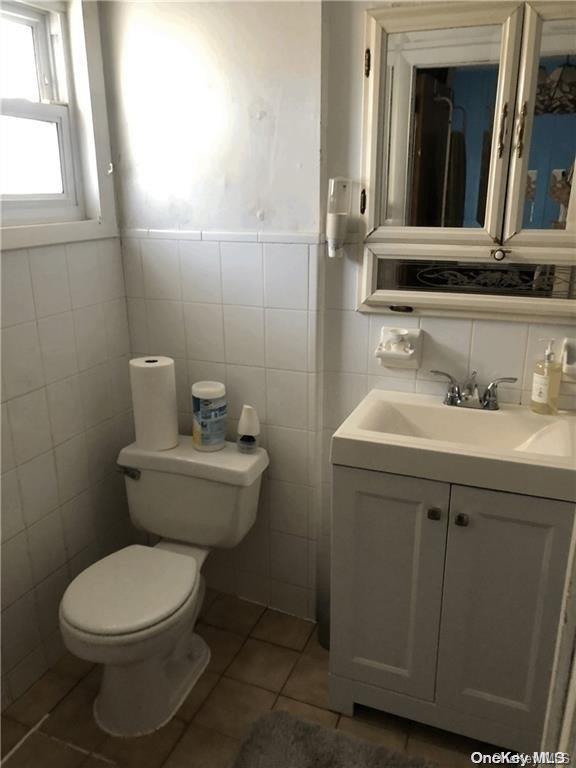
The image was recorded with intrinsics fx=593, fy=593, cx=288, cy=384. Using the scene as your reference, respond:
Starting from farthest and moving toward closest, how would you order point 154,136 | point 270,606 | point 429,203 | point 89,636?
point 270,606, point 154,136, point 429,203, point 89,636

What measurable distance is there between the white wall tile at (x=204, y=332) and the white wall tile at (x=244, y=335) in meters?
0.03

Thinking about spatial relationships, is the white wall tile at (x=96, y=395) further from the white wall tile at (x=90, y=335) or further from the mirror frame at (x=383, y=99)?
the mirror frame at (x=383, y=99)

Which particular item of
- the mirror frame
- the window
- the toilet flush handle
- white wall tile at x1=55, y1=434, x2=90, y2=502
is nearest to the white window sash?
the window

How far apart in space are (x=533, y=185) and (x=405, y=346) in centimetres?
53

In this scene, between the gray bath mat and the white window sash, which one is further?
the white window sash

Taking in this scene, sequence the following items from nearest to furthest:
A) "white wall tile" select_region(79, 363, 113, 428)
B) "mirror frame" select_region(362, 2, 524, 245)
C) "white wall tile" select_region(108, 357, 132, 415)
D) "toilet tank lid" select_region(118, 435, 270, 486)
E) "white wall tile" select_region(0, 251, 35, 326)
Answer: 1. "mirror frame" select_region(362, 2, 524, 245)
2. "white wall tile" select_region(0, 251, 35, 326)
3. "toilet tank lid" select_region(118, 435, 270, 486)
4. "white wall tile" select_region(79, 363, 113, 428)
5. "white wall tile" select_region(108, 357, 132, 415)

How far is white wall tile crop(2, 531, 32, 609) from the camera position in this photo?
1633 millimetres

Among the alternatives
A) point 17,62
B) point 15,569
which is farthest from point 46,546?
point 17,62

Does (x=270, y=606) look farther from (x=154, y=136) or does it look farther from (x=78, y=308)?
(x=154, y=136)

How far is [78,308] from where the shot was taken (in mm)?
1807

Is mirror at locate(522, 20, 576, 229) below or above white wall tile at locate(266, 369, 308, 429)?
above

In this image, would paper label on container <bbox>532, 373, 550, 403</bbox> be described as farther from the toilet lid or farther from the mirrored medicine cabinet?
the toilet lid

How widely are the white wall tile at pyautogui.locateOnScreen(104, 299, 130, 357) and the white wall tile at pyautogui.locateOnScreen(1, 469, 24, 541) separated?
1.72 ft

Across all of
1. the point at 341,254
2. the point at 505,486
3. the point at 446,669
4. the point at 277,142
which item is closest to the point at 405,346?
the point at 341,254
